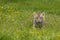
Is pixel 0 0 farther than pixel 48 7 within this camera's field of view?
Yes

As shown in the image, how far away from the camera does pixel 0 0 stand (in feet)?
99.0

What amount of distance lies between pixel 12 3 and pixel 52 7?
3.86 meters

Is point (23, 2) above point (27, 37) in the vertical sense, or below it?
below

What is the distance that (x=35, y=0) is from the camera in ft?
104

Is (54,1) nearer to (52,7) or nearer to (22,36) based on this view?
(52,7)

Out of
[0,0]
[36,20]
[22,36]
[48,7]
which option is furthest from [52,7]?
[22,36]

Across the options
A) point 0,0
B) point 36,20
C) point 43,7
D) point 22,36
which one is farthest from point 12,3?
point 22,36

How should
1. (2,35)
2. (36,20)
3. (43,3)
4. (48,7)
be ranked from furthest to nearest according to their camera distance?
1. (43,3)
2. (48,7)
3. (36,20)
4. (2,35)

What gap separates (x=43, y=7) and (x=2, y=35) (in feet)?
65.2

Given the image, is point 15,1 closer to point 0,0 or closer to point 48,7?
point 0,0

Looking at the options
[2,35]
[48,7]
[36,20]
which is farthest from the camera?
[48,7]

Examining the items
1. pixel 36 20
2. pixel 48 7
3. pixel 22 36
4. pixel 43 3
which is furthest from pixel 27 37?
pixel 43 3

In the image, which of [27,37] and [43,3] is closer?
[27,37]

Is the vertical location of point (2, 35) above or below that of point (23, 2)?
above
